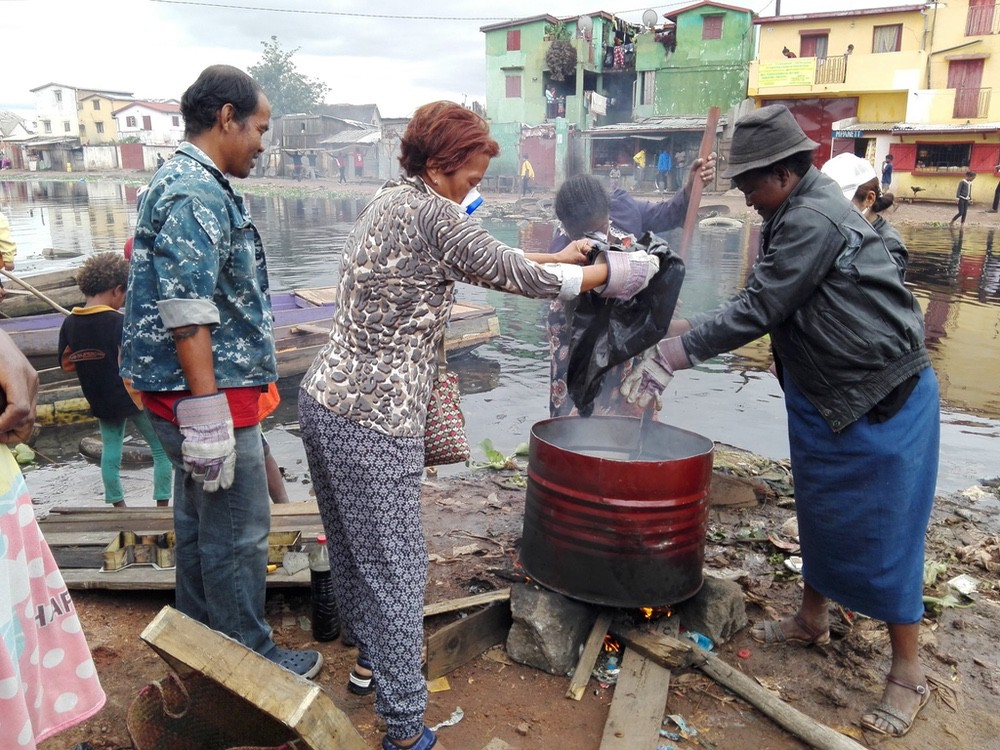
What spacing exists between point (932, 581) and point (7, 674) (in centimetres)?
405

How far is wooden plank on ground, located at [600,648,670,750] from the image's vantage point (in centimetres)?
271

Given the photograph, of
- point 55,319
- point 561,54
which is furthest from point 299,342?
point 561,54

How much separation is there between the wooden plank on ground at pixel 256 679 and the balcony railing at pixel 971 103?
124 feet

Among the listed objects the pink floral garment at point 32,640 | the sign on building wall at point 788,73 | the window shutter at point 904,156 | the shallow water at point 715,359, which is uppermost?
the sign on building wall at point 788,73

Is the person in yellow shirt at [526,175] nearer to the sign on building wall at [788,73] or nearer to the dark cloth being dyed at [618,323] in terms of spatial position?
the sign on building wall at [788,73]

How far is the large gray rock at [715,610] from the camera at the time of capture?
3330mm

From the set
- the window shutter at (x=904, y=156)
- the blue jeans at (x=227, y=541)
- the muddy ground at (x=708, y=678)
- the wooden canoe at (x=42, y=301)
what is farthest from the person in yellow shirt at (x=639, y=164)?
the blue jeans at (x=227, y=541)

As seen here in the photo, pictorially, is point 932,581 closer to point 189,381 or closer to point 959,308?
point 189,381

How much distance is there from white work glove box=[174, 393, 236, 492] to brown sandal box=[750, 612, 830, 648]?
2.47m

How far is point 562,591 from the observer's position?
10.4ft

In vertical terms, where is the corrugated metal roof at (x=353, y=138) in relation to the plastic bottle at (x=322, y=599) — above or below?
above

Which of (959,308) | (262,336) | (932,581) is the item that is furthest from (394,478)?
(959,308)

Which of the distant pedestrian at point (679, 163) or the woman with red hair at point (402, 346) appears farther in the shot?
the distant pedestrian at point (679, 163)

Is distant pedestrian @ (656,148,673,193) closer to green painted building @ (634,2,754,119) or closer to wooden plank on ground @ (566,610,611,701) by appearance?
green painted building @ (634,2,754,119)
